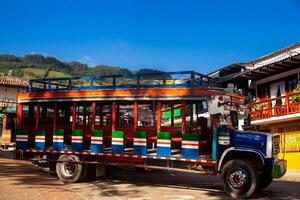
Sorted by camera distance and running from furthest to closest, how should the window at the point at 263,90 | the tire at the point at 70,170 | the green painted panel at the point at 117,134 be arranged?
the window at the point at 263,90 → the tire at the point at 70,170 → the green painted panel at the point at 117,134

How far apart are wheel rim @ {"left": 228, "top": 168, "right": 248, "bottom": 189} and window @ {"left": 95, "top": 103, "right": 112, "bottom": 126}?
15.4 feet

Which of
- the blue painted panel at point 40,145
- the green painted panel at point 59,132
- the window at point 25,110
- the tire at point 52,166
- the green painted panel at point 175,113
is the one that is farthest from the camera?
the window at point 25,110

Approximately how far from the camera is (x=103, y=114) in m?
13.0

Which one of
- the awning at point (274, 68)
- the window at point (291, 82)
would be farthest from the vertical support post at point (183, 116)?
the window at point (291, 82)

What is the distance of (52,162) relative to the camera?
1288cm

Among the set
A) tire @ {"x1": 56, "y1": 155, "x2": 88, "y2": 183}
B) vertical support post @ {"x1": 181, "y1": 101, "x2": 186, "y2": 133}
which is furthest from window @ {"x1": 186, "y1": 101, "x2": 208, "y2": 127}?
tire @ {"x1": 56, "y1": 155, "x2": 88, "y2": 183}

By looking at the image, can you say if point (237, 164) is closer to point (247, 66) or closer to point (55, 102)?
point (55, 102)

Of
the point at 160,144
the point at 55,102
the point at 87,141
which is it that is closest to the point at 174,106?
the point at 160,144

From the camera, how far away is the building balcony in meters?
18.6

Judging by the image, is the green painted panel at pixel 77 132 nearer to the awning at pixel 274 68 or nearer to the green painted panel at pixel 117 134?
the green painted panel at pixel 117 134

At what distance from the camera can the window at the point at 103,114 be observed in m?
12.5

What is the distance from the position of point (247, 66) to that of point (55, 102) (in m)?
18.9

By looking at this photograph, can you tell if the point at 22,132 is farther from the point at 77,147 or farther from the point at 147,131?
the point at 147,131

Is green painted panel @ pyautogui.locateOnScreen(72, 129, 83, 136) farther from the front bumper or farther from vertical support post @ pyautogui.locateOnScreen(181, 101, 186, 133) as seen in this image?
the front bumper
